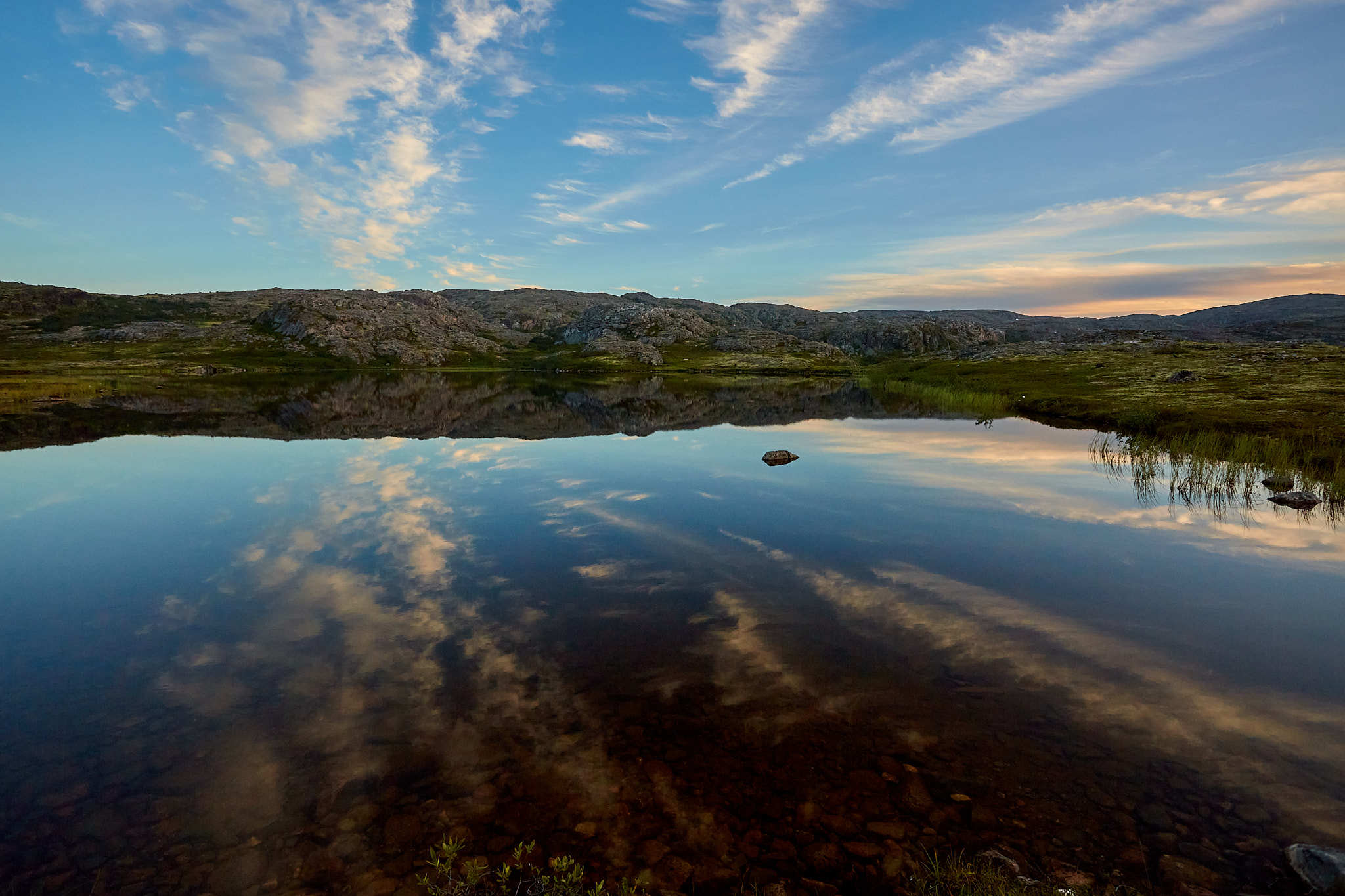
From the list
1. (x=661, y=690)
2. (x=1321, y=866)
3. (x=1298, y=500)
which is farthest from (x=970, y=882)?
(x=1298, y=500)

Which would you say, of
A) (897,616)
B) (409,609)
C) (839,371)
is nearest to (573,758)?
(409,609)

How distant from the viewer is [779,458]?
44.0 m

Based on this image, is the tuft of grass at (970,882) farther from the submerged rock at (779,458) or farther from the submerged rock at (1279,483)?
the submerged rock at (1279,483)

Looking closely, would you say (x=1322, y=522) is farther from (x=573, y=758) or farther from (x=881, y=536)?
(x=573, y=758)

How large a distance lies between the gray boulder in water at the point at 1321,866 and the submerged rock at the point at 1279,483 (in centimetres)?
3241

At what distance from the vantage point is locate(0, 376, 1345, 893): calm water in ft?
31.6

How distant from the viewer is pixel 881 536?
26.1 metres

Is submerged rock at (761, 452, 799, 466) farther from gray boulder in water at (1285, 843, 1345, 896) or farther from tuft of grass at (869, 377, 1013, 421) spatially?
tuft of grass at (869, 377, 1013, 421)

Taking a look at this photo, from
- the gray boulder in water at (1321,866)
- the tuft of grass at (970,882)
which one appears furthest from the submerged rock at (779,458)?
the gray boulder in water at (1321,866)

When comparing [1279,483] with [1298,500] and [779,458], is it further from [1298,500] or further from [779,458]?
[779,458]

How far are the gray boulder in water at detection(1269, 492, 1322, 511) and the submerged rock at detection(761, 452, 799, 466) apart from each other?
25.4 m

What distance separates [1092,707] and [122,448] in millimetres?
60964

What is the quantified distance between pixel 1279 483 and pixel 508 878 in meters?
42.3

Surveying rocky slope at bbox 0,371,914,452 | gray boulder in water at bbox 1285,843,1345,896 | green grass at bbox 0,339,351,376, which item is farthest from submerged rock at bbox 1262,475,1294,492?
green grass at bbox 0,339,351,376
